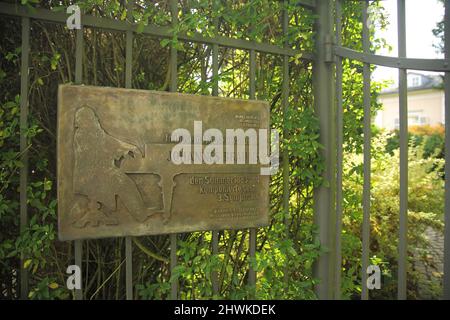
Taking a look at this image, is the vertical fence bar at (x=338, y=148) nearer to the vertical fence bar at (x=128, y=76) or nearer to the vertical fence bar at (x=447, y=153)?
the vertical fence bar at (x=447, y=153)

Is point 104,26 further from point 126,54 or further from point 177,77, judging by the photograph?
point 177,77

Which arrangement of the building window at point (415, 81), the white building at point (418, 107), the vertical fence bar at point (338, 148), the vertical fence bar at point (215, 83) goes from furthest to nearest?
the building window at point (415, 81) → the white building at point (418, 107) → the vertical fence bar at point (338, 148) → the vertical fence bar at point (215, 83)

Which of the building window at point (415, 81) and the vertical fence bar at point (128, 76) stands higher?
the building window at point (415, 81)

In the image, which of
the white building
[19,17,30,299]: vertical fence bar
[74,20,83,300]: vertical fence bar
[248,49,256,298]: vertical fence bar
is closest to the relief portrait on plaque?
[74,20,83,300]: vertical fence bar

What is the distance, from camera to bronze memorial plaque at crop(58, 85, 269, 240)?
6.20 ft

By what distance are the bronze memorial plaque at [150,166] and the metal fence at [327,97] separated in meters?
0.11

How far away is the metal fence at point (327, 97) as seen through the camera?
1.89 meters

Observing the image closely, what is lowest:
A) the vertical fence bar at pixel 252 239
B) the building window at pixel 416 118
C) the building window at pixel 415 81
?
the vertical fence bar at pixel 252 239

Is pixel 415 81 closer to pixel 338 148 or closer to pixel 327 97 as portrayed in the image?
pixel 327 97

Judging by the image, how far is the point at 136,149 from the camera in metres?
2.01

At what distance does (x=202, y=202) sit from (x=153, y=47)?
1.01 meters

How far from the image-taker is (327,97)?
8.32 ft

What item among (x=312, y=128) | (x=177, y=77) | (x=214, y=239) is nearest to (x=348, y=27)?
(x=312, y=128)

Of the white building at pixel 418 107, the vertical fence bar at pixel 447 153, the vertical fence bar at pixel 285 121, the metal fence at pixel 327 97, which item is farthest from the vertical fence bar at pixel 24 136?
the white building at pixel 418 107
